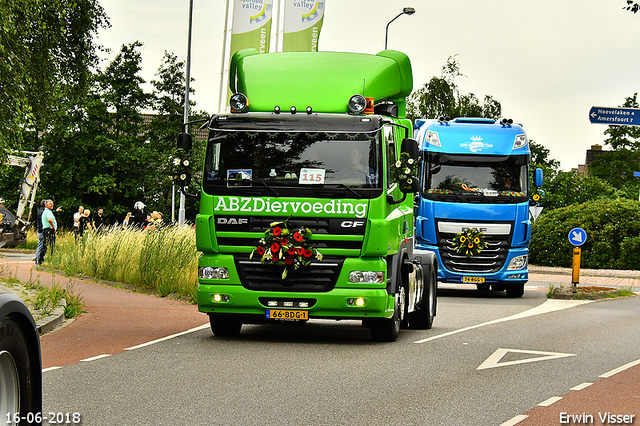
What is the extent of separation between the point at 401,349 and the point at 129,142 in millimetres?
47801

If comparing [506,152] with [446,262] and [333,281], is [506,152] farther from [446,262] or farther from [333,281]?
[333,281]

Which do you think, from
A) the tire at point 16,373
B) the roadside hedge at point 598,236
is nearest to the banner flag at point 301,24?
the roadside hedge at point 598,236

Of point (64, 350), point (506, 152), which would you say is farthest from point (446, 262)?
point (64, 350)

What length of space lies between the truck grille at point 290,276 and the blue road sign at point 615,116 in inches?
198

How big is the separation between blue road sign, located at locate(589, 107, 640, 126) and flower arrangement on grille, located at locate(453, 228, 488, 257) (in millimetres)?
6571

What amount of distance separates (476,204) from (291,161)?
9679 millimetres

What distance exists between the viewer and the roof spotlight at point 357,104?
1149 cm

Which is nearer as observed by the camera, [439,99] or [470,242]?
[470,242]

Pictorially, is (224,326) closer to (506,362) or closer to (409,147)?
(409,147)

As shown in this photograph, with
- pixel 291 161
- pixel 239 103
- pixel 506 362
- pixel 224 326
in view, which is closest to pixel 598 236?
pixel 224 326

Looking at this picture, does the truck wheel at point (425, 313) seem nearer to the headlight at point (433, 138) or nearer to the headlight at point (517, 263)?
the headlight at point (517, 263)

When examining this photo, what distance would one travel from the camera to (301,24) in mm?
→ 26562

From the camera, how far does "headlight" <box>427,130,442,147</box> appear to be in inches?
801

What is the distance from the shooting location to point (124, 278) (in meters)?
19.7
